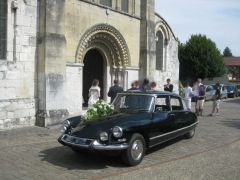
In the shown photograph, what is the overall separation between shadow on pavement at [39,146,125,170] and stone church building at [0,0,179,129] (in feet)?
12.1

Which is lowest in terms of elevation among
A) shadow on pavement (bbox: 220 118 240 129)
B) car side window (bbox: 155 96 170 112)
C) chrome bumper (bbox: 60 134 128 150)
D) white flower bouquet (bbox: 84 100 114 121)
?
shadow on pavement (bbox: 220 118 240 129)

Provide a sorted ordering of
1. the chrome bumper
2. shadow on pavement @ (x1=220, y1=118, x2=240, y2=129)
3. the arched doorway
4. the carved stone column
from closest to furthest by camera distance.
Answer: the chrome bumper, the carved stone column, shadow on pavement @ (x1=220, y1=118, x2=240, y2=129), the arched doorway

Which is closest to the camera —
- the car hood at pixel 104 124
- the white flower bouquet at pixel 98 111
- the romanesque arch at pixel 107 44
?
the car hood at pixel 104 124

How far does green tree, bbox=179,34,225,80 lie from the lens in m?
46.1

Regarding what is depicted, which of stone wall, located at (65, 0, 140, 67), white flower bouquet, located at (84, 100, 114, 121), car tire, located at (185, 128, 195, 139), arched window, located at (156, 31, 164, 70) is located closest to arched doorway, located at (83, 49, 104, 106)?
stone wall, located at (65, 0, 140, 67)

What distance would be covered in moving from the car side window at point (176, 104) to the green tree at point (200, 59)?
3705cm

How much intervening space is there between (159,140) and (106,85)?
8759mm

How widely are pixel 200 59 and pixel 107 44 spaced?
105 feet

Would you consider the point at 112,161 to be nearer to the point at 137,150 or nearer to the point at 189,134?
the point at 137,150

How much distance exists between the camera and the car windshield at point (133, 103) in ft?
27.7

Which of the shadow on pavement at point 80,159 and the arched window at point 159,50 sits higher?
the arched window at point 159,50

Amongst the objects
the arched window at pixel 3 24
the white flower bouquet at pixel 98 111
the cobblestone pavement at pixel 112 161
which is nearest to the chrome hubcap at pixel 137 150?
the cobblestone pavement at pixel 112 161

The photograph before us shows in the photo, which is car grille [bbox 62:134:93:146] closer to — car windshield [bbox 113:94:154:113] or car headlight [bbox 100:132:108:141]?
car headlight [bbox 100:132:108:141]

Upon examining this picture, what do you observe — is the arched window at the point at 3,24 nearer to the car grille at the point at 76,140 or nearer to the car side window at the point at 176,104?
the car grille at the point at 76,140
